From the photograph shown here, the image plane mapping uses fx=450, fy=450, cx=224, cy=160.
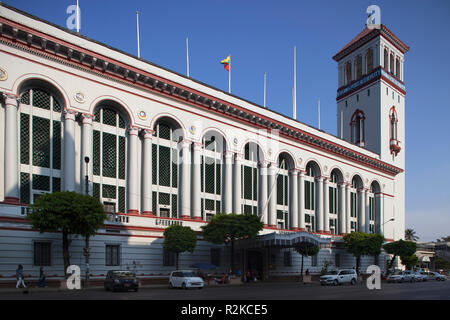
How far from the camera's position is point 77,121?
37.2 meters

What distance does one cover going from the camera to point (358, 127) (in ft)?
264

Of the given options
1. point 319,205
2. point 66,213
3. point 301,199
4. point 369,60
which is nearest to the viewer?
point 66,213

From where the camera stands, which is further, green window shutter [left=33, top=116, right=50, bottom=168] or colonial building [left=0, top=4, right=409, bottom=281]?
green window shutter [left=33, top=116, right=50, bottom=168]

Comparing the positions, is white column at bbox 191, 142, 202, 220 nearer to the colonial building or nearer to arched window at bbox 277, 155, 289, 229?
the colonial building

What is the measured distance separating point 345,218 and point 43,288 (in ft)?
154

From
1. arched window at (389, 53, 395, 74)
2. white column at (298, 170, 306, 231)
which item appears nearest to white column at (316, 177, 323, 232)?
white column at (298, 170, 306, 231)

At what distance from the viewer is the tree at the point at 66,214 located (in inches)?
1169

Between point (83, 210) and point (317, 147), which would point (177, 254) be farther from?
point (317, 147)

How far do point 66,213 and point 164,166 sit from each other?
14.4 m

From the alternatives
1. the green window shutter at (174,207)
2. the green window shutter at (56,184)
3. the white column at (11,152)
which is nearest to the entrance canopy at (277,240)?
the green window shutter at (174,207)

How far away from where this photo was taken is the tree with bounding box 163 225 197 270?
125ft

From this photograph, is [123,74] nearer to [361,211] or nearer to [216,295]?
[216,295]

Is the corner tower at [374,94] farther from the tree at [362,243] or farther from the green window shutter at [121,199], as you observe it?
the green window shutter at [121,199]

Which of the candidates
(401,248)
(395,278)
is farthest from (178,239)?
(401,248)
